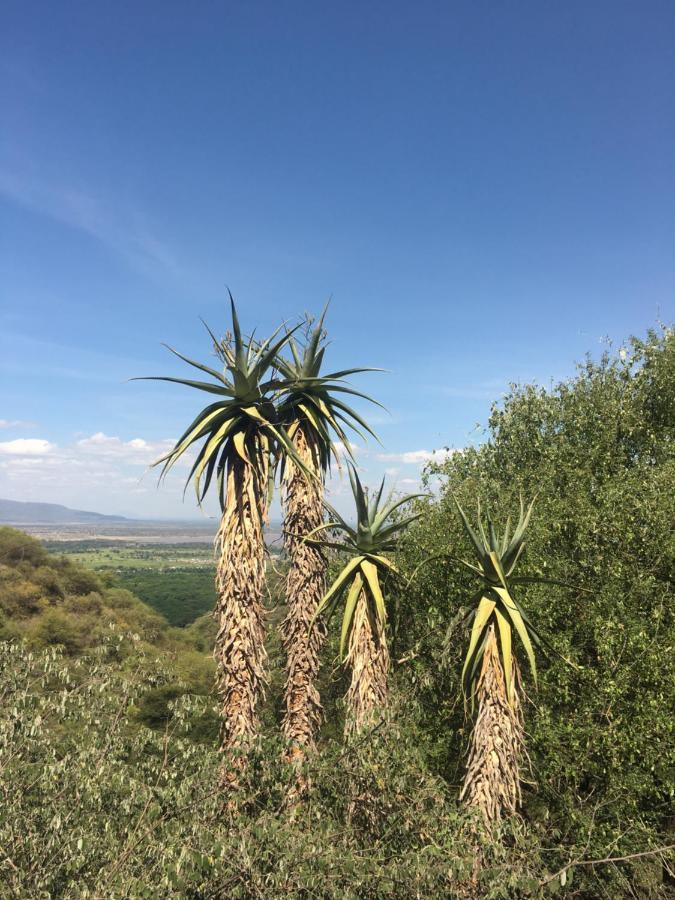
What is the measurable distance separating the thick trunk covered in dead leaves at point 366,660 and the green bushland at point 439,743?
0.62 meters

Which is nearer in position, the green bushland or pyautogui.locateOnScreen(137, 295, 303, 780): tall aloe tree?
the green bushland

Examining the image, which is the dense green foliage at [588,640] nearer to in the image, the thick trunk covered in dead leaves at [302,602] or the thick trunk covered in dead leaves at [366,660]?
the thick trunk covered in dead leaves at [366,660]

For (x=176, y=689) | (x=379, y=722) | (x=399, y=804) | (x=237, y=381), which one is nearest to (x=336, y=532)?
(x=237, y=381)

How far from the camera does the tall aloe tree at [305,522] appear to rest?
35.3 ft

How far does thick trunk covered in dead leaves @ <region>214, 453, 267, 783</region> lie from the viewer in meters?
9.35

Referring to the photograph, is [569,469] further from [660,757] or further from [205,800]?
[205,800]

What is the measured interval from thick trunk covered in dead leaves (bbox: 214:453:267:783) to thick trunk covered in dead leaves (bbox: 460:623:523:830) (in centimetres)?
346

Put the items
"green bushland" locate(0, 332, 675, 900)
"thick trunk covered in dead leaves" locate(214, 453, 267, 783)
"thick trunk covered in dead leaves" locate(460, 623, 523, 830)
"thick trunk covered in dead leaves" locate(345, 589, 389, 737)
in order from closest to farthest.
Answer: "green bushland" locate(0, 332, 675, 900)
"thick trunk covered in dead leaves" locate(460, 623, 523, 830)
"thick trunk covered in dead leaves" locate(214, 453, 267, 783)
"thick trunk covered in dead leaves" locate(345, 589, 389, 737)

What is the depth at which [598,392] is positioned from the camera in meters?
20.4

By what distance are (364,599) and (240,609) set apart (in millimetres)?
2231

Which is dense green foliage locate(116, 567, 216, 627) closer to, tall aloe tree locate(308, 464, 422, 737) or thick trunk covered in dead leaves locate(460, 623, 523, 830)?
tall aloe tree locate(308, 464, 422, 737)

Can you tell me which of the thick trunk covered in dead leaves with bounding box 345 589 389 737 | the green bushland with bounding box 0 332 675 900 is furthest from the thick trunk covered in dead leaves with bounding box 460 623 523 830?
the thick trunk covered in dead leaves with bounding box 345 589 389 737

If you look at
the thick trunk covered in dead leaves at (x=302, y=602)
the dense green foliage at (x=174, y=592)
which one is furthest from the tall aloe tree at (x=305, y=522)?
the dense green foliage at (x=174, y=592)

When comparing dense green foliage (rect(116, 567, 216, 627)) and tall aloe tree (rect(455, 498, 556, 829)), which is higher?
tall aloe tree (rect(455, 498, 556, 829))
